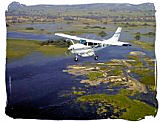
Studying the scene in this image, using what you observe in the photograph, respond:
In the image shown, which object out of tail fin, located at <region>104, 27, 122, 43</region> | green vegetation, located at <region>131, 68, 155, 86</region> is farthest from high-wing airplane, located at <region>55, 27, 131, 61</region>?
green vegetation, located at <region>131, 68, 155, 86</region>

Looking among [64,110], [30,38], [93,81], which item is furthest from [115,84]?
[30,38]

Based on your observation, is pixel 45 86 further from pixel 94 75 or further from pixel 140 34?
pixel 140 34

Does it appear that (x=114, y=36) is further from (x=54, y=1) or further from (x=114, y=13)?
(x=54, y=1)

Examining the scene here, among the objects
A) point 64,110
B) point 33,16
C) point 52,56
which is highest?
point 33,16

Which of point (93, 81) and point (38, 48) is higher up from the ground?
point (38, 48)

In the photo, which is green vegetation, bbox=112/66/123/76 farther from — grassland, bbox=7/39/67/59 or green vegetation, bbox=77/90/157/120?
grassland, bbox=7/39/67/59

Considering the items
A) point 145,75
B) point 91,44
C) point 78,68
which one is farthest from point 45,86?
point 145,75

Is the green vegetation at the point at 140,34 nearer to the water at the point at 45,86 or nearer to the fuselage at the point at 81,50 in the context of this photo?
the water at the point at 45,86

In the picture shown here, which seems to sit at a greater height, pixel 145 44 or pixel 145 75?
pixel 145 44
